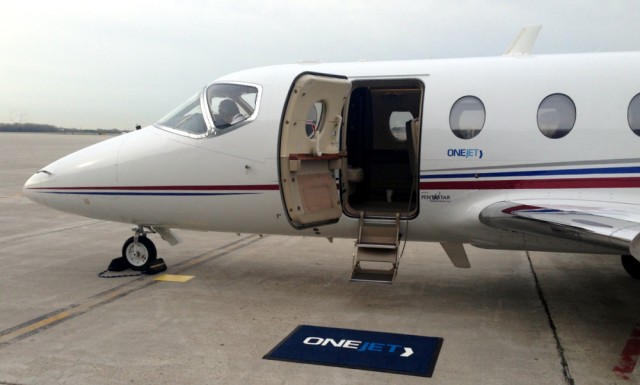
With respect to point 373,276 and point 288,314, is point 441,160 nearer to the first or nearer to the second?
point 373,276

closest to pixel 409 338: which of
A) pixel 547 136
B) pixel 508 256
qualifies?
pixel 547 136

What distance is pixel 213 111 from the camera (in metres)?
8.05

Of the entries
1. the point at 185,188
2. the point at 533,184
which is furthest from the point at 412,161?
the point at 185,188

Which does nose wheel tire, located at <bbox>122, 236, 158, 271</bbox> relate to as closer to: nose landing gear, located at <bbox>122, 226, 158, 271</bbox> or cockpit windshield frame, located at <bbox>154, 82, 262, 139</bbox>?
nose landing gear, located at <bbox>122, 226, 158, 271</bbox>

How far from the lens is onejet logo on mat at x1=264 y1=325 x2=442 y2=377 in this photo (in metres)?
5.48

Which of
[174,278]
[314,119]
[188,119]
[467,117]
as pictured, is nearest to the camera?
[467,117]

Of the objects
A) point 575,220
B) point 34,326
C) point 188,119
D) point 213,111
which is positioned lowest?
point 34,326

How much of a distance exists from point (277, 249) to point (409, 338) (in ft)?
16.6

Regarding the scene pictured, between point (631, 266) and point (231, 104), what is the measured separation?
6401mm

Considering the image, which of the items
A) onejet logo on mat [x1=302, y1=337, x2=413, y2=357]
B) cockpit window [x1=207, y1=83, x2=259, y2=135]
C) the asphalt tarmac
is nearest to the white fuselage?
cockpit window [x1=207, y1=83, x2=259, y2=135]

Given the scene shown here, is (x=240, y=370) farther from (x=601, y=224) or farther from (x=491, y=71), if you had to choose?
(x=491, y=71)

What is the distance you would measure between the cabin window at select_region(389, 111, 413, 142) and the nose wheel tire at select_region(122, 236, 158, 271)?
163 inches

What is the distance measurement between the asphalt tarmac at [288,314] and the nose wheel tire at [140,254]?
33cm

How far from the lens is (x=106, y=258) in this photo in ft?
33.3
